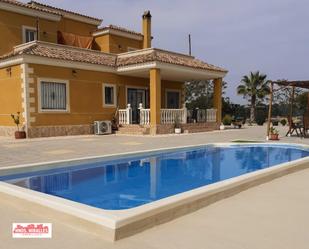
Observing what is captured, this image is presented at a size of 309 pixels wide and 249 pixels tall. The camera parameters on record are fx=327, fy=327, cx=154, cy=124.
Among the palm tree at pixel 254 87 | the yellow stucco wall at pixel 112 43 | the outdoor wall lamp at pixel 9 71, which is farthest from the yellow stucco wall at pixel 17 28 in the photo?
the palm tree at pixel 254 87

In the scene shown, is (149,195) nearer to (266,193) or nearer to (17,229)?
(266,193)

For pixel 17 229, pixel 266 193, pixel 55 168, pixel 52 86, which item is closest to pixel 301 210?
pixel 266 193

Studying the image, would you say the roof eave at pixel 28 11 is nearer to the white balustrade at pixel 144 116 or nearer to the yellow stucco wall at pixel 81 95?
the yellow stucco wall at pixel 81 95

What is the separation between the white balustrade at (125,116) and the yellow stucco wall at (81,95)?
0.54m

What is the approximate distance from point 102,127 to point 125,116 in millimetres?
1932

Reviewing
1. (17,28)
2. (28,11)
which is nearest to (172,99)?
(28,11)

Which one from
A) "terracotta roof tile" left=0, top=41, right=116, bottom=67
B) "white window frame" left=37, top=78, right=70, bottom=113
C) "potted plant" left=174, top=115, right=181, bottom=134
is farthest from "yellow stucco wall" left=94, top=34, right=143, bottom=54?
"potted plant" left=174, top=115, right=181, bottom=134

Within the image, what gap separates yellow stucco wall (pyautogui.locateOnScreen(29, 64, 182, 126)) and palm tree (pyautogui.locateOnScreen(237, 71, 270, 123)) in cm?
2135

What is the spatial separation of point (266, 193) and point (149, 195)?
7.32ft

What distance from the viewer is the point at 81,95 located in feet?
61.3

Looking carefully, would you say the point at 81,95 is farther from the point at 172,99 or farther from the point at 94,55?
the point at 172,99

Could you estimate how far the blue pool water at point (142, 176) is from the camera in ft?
21.2

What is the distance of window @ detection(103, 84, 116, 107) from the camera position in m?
20.1

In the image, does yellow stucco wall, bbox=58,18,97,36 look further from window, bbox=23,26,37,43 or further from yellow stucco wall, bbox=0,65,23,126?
yellow stucco wall, bbox=0,65,23,126
